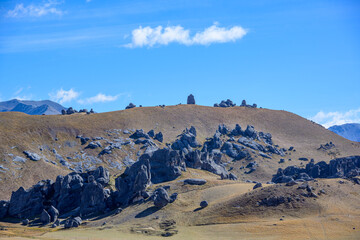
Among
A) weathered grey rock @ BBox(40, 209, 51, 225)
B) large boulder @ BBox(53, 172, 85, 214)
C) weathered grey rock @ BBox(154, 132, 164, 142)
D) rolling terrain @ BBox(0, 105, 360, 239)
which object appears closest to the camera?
rolling terrain @ BBox(0, 105, 360, 239)

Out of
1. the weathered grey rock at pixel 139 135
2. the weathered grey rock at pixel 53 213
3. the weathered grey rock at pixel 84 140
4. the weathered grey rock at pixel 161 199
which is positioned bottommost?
the weathered grey rock at pixel 53 213

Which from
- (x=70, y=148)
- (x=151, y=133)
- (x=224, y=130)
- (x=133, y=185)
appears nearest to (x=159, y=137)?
(x=151, y=133)

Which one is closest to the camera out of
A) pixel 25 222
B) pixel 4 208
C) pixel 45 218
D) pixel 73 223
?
pixel 73 223

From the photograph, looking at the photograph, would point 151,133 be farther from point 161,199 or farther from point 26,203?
point 161,199

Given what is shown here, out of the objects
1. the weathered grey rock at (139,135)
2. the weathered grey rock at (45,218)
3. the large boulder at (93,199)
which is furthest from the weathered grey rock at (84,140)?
the weathered grey rock at (45,218)

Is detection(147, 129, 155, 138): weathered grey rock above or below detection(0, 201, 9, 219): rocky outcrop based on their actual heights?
above

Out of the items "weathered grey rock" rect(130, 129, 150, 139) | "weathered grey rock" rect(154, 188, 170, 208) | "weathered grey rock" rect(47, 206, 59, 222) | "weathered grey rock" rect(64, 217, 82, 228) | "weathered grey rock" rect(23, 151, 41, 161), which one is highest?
"weathered grey rock" rect(130, 129, 150, 139)

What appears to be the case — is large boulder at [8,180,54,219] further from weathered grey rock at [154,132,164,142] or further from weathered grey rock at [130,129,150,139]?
weathered grey rock at [154,132,164,142]

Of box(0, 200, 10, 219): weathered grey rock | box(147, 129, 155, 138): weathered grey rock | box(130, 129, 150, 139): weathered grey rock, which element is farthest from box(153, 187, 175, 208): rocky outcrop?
box(147, 129, 155, 138): weathered grey rock

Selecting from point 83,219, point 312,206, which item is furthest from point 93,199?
point 312,206

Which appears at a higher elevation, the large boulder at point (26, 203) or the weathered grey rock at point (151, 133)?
the weathered grey rock at point (151, 133)

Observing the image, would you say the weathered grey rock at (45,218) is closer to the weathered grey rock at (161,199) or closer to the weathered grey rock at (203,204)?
the weathered grey rock at (161,199)

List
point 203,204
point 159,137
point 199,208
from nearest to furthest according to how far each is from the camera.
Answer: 1. point 199,208
2. point 203,204
3. point 159,137

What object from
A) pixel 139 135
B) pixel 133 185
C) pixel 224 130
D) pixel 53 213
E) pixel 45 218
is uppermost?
pixel 224 130
